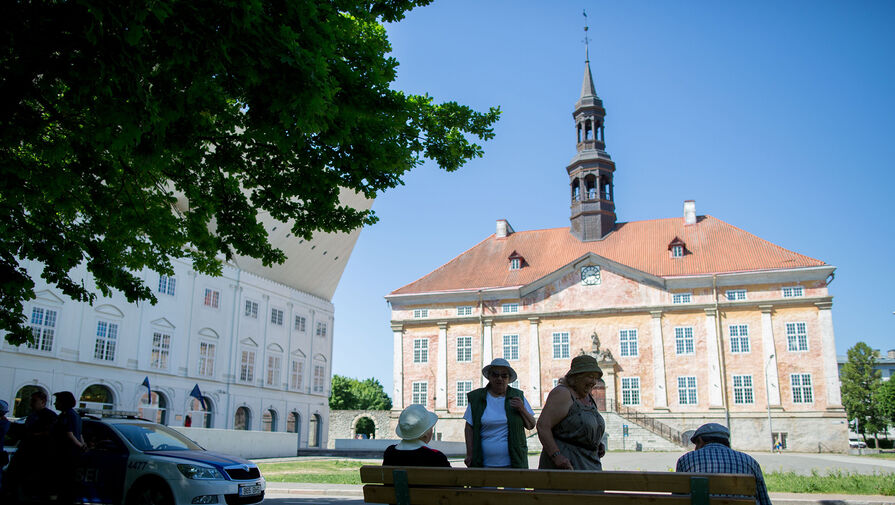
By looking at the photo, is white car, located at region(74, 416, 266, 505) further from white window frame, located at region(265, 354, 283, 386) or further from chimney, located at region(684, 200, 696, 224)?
chimney, located at region(684, 200, 696, 224)

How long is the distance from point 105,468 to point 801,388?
43.0m

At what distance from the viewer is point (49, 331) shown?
31531 mm

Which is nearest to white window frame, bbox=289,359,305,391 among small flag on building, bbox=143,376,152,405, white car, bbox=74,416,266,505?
small flag on building, bbox=143,376,152,405

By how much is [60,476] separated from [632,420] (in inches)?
1515

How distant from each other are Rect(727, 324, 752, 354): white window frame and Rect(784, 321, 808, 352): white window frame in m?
2.31

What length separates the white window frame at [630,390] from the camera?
45.8 metres

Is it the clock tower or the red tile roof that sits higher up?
the clock tower

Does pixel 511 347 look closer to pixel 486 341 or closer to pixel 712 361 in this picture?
pixel 486 341

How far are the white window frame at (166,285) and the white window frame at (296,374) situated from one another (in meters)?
12.1

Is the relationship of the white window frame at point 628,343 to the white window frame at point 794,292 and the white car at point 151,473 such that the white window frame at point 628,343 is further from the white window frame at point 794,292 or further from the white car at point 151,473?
the white car at point 151,473

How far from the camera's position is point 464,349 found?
5012 centimetres

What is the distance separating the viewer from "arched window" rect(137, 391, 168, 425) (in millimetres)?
36125

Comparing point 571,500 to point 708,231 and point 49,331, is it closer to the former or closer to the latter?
point 49,331

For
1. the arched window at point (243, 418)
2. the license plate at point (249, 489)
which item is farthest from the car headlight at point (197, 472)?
the arched window at point (243, 418)
